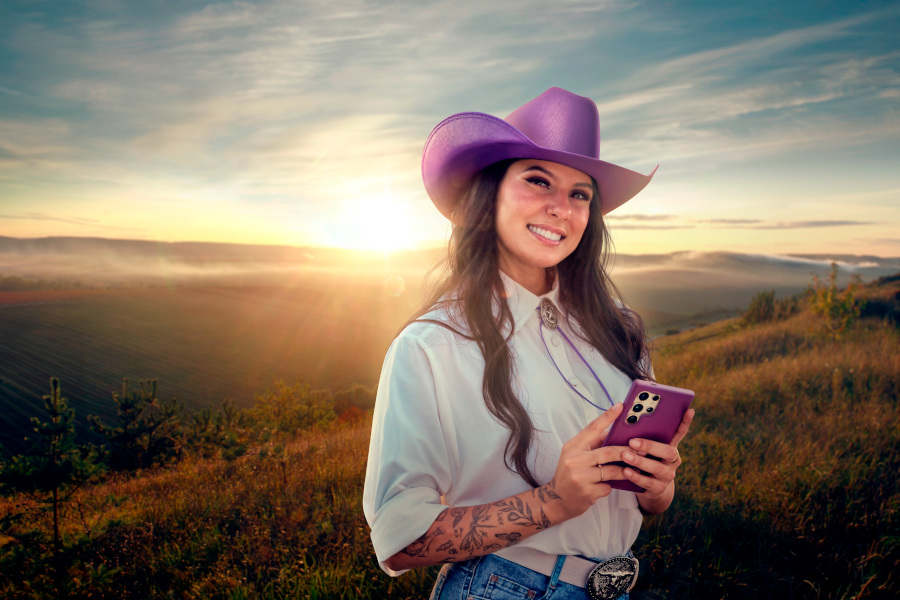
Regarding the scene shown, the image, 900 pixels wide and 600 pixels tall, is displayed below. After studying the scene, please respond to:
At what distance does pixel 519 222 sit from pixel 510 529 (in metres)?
1.05

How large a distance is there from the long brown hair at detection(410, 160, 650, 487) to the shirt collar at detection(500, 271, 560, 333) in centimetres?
3

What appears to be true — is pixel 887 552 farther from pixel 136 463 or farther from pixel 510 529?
pixel 136 463

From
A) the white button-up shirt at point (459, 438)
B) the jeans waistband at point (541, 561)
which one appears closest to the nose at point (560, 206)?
the white button-up shirt at point (459, 438)

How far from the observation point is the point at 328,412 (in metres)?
14.9

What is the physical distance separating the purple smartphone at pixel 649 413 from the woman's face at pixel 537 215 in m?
0.65

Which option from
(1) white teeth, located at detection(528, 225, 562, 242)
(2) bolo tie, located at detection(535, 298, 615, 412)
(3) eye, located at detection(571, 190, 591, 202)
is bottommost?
(2) bolo tie, located at detection(535, 298, 615, 412)

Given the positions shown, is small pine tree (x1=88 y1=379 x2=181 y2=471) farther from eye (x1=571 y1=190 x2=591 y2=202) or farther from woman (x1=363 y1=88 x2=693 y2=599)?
eye (x1=571 y1=190 x2=591 y2=202)

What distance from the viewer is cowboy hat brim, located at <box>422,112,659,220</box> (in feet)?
5.75

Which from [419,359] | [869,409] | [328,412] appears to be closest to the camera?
[419,359]

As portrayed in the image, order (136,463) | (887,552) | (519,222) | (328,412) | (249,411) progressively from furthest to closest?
(328,412)
(249,411)
(136,463)
(887,552)
(519,222)

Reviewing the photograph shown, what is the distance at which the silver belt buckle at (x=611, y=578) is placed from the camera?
1506 millimetres

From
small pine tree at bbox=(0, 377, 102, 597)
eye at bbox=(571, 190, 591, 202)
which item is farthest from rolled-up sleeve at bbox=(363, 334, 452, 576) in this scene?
small pine tree at bbox=(0, 377, 102, 597)

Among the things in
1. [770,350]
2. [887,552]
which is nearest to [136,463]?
[887,552]

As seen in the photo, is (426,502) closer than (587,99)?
Yes
